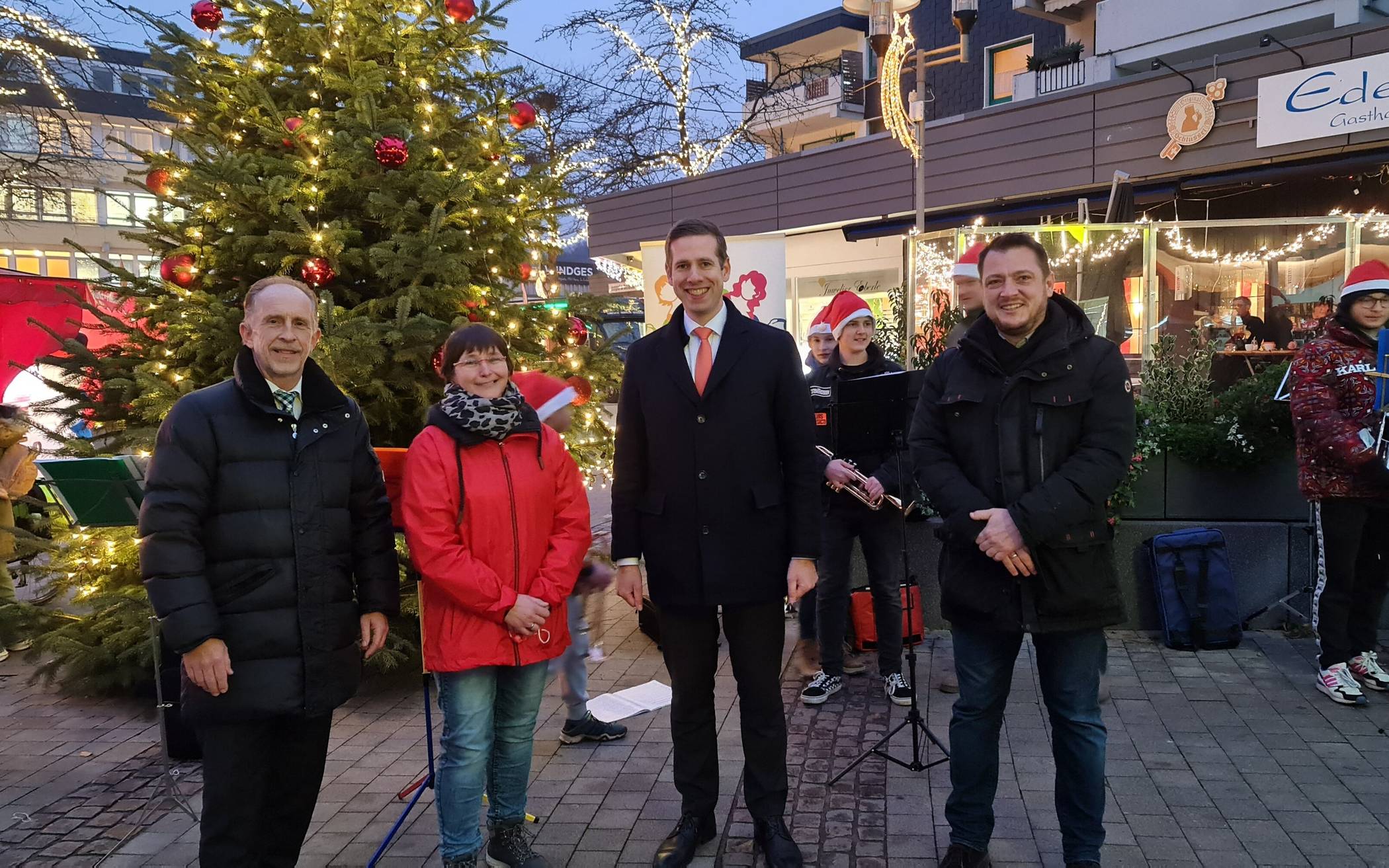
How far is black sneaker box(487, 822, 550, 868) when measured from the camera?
3.32 metres

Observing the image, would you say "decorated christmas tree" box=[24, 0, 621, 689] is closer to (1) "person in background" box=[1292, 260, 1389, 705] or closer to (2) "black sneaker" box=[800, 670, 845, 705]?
(2) "black sneaker" box=[800, 670, 845, 705]

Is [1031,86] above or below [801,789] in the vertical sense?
above

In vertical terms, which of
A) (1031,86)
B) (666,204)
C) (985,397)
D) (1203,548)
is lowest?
(1203,548)

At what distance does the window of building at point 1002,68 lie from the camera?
21016 millimetres

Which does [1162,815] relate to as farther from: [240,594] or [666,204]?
[666,204]

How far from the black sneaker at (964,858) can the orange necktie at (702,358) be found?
181 centimetres

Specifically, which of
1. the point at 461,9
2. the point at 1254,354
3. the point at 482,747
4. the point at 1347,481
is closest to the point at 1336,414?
the point at 1347,481


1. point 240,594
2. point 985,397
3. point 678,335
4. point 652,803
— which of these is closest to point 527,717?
point 652,803

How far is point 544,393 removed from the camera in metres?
4.43

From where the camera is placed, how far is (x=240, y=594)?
9.06 feet

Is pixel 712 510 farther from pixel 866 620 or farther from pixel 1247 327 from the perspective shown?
pixel 1247 327

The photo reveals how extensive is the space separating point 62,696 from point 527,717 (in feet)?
13.1

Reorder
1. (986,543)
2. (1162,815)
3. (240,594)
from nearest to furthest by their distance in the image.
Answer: (240,594), (986,543), (1162,815)

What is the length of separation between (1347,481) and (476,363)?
4.37 meters
